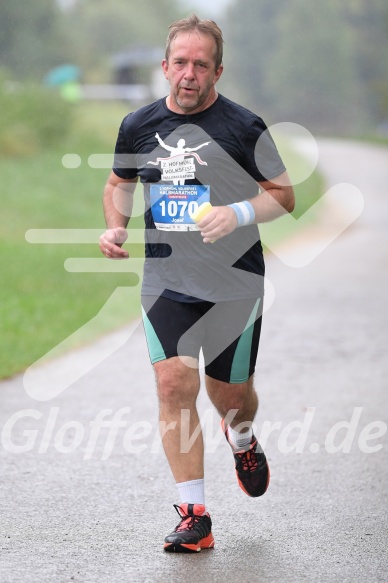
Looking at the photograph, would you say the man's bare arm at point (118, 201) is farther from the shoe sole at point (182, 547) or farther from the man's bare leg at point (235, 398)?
the shoe sole at point (182, 547)

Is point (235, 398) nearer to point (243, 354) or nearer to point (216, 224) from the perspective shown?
point (243, 354)

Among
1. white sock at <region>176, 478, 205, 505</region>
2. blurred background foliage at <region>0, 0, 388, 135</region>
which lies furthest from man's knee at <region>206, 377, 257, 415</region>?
blurred background foliage at <region>0, 0, 388, 135</region>

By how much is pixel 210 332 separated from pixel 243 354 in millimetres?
176

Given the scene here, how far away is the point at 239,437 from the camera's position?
5637 millimetres

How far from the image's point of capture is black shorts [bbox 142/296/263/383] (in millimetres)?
5262

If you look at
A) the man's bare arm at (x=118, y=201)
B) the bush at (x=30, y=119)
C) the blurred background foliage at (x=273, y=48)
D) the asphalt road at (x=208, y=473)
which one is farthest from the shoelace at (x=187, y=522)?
the blurred background foliage at (x=273, y=48)

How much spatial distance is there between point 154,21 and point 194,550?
91.3 m

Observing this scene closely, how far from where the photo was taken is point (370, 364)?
10031 millimetres

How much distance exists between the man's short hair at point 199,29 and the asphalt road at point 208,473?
2.00 meters

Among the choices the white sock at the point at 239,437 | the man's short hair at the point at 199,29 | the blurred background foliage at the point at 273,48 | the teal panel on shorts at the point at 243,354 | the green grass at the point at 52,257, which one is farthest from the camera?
the blurred background foliage at the point at 273,48

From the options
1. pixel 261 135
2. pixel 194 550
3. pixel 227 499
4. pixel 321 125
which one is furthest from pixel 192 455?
pixel 321 125

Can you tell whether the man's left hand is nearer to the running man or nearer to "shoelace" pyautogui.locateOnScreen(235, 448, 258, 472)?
the running man

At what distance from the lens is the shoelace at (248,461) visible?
18.7 feet

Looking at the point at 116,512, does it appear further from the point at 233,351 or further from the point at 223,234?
the point at 223,234
